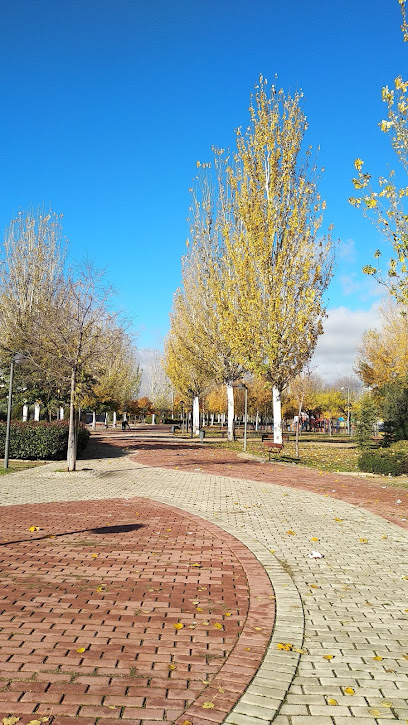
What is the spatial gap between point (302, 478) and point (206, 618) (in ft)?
33.6

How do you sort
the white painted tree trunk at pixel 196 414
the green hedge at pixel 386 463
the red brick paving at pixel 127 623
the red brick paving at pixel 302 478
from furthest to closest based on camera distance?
1. the white painted tree trunk at pixel 196 414
2. the green hedge at pixel 386 463
3. the red brick paving at pixel 302 478
4. the red brick paving at pixel 127 623

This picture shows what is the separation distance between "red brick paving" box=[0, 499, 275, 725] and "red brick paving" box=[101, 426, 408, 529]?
13.8 feet

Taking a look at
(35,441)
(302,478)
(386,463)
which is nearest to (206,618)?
(302,478)

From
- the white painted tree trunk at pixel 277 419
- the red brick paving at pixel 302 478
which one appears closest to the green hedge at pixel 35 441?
the red brick paving at pixel 302 478

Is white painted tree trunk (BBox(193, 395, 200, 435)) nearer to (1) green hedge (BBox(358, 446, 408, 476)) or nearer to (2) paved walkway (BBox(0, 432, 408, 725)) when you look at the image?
(1) green hedge (BBox(358, 446, 408, 476))

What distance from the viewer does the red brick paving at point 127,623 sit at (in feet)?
10.5

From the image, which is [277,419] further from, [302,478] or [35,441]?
[35,441]

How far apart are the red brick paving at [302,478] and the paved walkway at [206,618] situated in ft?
4.53

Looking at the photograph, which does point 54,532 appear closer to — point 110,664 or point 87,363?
point 110,664

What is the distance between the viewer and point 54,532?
24.8 ft

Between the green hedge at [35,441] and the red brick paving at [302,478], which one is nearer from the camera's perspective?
the red brick paving at [302,478]

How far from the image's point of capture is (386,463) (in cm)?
1531

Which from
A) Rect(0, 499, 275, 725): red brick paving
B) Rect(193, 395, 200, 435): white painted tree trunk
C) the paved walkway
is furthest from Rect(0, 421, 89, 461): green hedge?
Rect(193, 395, 200, 435): white painted tree trunk

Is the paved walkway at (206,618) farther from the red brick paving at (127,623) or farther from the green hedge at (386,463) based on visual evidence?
the green hedge at (386,463)
